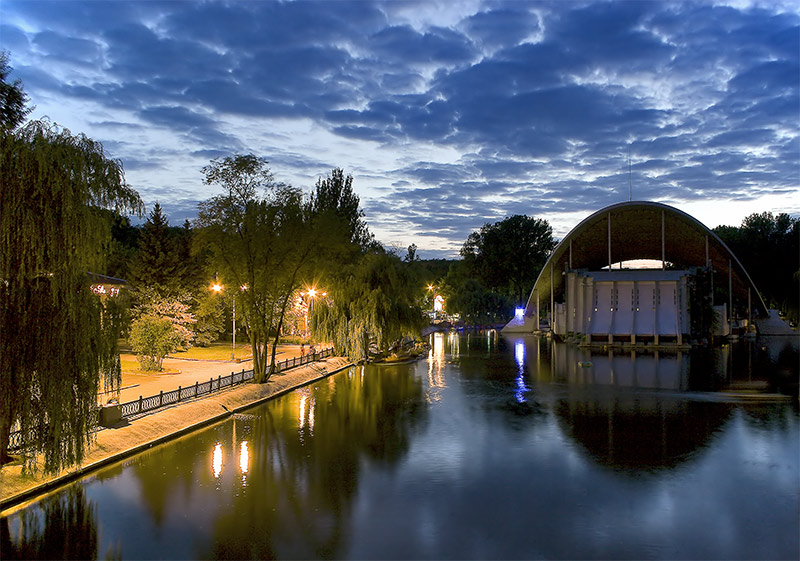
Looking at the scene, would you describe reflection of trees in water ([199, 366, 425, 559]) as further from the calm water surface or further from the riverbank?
the riverbank

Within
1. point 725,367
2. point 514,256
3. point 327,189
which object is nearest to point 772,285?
point 514,256

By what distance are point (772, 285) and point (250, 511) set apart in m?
90.9

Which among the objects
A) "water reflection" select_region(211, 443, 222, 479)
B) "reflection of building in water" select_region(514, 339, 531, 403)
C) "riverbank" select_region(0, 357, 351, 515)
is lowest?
"water reflection" select_region(211, 443, 222, 479)

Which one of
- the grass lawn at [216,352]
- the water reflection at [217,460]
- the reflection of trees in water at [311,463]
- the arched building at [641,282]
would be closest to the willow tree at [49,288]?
the water reflection at [217,460]

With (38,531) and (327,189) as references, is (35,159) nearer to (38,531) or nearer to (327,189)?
(38,531)

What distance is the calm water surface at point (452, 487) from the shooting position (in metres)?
10.6

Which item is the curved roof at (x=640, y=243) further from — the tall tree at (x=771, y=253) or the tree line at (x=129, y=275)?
the tree line at (x=129, y=275)

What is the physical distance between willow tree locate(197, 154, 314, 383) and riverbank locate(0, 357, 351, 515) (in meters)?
2.46

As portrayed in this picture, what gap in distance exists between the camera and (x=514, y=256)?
102 meters

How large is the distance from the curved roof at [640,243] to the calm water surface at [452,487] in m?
40.2

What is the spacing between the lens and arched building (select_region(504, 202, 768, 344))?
5825 cm

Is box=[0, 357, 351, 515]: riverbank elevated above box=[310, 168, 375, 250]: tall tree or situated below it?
below

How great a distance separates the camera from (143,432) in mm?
18109

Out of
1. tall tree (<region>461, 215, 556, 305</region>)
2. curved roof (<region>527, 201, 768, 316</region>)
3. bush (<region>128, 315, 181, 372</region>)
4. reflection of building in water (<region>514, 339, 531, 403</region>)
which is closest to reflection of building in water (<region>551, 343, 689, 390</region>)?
reflection of building in water (<region>514, 339, 531, 403</region>)
